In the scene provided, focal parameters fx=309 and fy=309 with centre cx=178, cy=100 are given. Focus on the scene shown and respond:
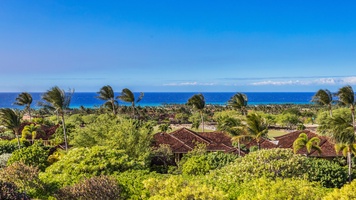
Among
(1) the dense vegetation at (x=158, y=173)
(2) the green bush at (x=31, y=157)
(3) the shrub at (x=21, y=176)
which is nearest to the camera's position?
(1) the dense vegetation at (x=158, y=173)

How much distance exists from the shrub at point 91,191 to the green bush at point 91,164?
3.03 meters

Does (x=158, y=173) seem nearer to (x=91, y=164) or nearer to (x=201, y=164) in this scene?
(x=91, y=164)

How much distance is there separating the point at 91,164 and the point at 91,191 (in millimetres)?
4219

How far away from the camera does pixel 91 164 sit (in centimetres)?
1298

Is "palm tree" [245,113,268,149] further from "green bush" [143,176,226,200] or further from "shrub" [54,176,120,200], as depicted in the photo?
"shrub" [54,176,120,200]

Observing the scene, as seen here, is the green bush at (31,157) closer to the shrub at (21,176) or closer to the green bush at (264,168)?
the shrub at (21,176)

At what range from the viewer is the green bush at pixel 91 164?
12.8m

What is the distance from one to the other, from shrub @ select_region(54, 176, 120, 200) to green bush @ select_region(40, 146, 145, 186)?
119 inches

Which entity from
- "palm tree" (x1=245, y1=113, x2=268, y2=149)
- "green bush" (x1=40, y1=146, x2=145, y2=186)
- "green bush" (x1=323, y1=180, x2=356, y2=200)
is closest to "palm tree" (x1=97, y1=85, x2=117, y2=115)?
"palm tree" (x1=245, y1=113, x2=268, y2=149)

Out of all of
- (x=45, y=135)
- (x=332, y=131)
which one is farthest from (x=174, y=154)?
(x=45, y=135)

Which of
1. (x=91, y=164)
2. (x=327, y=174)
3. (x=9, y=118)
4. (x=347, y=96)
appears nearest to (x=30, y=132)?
(x=9, y=118)

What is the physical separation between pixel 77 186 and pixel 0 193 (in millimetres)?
2102

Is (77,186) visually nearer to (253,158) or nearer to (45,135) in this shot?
(253,158)

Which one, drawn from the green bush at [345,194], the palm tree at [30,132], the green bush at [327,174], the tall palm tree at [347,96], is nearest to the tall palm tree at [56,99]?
the palm tree at [30,132]
